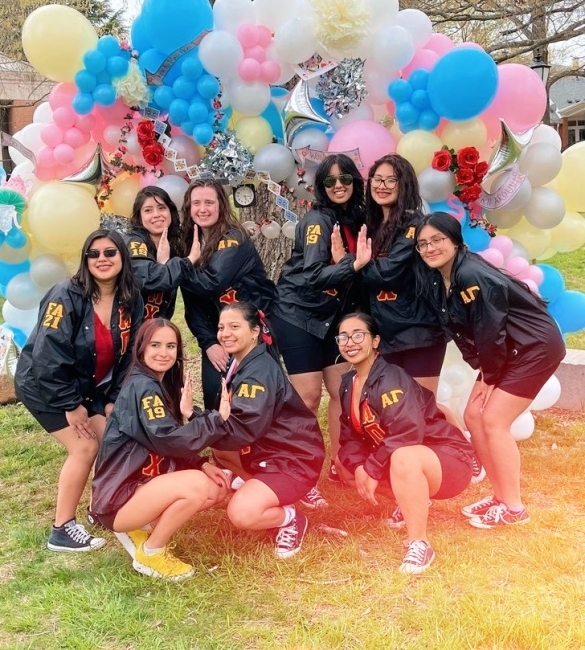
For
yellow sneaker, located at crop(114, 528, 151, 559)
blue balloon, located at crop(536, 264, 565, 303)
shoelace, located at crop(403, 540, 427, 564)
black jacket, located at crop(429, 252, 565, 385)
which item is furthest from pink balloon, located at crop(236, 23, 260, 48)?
shoelace, located at crop(403, 540, 427, 564)

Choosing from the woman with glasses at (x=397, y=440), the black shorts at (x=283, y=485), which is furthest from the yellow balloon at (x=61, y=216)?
the black shorts at (x=283, y=485)

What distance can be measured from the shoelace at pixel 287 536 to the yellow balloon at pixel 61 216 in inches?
77.7

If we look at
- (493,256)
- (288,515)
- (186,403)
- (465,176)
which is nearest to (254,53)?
(465,176)

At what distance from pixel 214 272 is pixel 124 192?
3.28 feet

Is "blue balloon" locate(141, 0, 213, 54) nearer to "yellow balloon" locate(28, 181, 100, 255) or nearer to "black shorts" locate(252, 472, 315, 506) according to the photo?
"yellow balloon" locate(28, 181, 100, 255)

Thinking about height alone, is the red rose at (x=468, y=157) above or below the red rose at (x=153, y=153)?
→ below

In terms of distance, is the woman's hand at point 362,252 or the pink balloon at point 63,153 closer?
the woman's hand at point 362,252

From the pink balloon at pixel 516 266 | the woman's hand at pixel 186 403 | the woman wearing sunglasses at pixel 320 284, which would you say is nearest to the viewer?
the woman's hand at pixel 186 403

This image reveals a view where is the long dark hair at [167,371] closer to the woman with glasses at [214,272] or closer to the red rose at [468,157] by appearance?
the woman with glasses at [214,272]

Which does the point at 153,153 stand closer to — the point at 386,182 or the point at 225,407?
the point at 386,182

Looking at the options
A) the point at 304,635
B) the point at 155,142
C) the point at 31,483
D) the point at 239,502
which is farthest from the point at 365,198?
the point at 31,483

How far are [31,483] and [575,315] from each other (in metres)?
3.47

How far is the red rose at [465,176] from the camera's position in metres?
3.62

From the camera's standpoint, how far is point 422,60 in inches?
151
